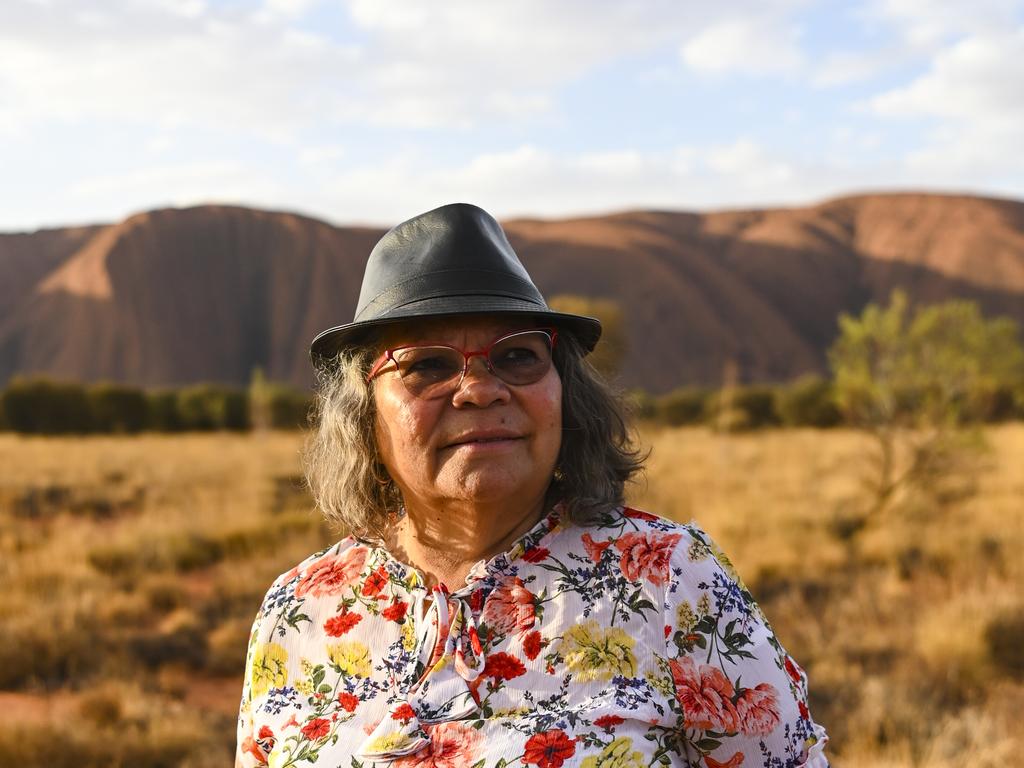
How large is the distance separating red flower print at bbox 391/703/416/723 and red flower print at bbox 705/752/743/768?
0.54 metres

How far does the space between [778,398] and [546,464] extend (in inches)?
1184

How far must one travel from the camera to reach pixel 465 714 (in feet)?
5.36

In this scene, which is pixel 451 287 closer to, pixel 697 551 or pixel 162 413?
Answer: pixel 697 551

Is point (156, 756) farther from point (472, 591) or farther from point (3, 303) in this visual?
point (3, 303)

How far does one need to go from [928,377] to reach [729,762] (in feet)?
30.3

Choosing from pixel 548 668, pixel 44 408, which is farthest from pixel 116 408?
pixel 548 668

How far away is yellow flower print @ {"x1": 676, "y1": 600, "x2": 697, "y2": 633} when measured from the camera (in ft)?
5.32

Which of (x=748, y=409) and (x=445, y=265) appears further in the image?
(x=748, y=409)

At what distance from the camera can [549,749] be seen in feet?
5.05

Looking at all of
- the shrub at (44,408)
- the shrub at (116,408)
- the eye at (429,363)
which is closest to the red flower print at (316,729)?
the eye at (429,363)

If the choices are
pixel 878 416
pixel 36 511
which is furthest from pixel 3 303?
pixel 878 416

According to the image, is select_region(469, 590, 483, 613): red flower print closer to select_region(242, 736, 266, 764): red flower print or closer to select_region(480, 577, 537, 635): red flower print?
select_region(480, 577, 537, 635): red flower print

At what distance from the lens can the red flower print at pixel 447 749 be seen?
5.25ft

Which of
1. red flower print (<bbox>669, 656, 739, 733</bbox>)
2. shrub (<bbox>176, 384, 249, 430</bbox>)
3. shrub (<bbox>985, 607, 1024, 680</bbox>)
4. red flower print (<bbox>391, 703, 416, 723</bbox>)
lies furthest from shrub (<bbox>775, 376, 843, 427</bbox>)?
red flower print (<bbox>391, 703, 416, 723</bbox>)
